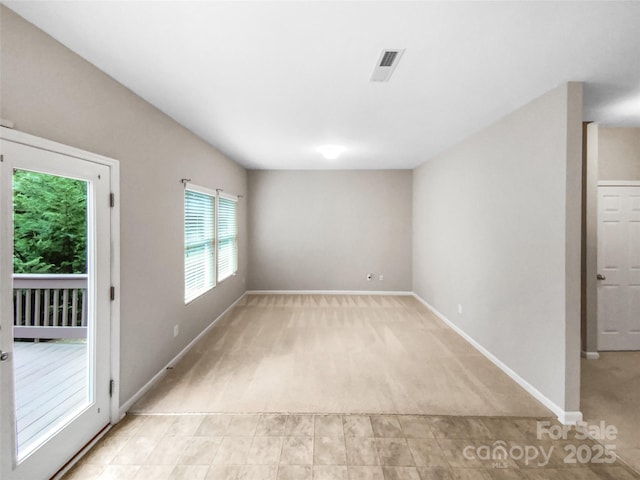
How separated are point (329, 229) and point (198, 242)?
3.08 m

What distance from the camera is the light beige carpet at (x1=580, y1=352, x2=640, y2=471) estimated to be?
2127 millimetres

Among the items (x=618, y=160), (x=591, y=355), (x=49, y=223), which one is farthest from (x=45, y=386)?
(x=618, y=160)

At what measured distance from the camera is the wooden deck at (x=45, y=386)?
189 cm

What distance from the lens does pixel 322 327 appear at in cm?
446

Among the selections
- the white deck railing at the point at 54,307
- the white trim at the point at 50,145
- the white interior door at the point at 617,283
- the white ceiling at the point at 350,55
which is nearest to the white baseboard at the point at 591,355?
the white interior door at the point at 617,283

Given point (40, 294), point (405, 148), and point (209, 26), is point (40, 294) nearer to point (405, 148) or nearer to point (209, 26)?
point (209, 26)

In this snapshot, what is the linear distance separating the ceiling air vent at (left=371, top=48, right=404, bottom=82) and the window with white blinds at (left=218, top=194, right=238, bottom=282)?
334cm

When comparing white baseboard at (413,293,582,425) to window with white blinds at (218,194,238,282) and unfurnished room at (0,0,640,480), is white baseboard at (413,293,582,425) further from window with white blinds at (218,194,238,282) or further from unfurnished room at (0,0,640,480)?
window with white blinds at (218,194,238,282)

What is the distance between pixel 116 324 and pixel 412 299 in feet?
17.0

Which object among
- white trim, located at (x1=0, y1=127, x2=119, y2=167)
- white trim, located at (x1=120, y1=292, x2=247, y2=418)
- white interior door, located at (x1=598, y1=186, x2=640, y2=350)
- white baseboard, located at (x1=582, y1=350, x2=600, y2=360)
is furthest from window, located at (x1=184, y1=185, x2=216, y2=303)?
white interior door, located at (x1=598, y1=186, x2=640, y2=350)

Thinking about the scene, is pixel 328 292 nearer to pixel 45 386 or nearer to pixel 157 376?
pixel 157 376

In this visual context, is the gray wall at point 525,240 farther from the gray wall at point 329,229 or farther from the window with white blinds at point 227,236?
the window with white blinds at point 227,236

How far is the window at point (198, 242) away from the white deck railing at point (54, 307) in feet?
3.83

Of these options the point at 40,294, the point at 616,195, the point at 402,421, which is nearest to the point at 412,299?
the point at 616,195
